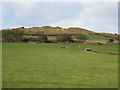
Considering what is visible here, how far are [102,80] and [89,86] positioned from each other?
2.14 m

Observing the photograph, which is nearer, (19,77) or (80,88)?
(80,88)

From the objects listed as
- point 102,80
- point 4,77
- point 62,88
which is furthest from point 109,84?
point 4,77

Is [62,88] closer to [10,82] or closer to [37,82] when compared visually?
[37,82]

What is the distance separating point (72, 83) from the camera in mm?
11836

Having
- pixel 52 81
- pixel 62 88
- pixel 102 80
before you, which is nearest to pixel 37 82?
pixel 52 81

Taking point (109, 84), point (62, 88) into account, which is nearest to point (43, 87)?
point (62, 88)

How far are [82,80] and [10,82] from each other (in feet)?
16.5

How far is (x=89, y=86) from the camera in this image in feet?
36.5

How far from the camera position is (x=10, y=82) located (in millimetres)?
11680

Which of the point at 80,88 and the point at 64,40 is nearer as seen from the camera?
the point at 80,88

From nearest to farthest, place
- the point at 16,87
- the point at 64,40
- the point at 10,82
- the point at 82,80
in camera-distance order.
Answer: the point at 16,87 < the point at 10,82 < the point at 82,80 < the point at 64,40

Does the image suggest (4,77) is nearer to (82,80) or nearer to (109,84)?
(82,80)

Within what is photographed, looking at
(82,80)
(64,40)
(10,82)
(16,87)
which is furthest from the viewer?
(64,40)

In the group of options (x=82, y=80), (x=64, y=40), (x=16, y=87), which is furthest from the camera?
(x=64, y=40)
